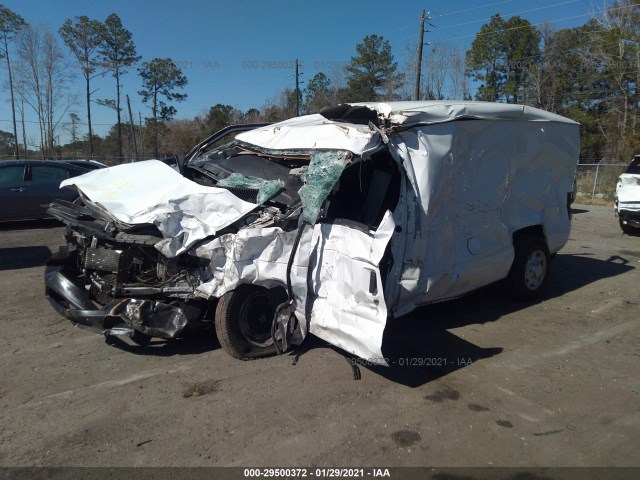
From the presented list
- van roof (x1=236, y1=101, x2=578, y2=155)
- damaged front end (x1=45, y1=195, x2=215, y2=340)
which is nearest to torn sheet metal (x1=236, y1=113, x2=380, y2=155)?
van roof (x1=236, y1=101, x2=578, y2=155)

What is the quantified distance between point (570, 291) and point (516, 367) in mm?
2775

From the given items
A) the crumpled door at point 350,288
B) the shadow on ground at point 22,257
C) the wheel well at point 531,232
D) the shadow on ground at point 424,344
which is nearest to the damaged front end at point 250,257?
the crumpled door at point 350,288

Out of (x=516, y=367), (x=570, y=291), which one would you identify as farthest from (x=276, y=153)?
(x=570, y=291)

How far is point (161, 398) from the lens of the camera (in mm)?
3650

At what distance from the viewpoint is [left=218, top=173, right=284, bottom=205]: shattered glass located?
4340 millimetres

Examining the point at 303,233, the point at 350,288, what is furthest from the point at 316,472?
the point at 303,233

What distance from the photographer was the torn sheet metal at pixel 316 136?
13.0ft

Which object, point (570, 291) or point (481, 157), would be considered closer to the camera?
point (481, 157)

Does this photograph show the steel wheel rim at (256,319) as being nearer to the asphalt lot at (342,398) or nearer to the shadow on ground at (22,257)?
the asphalt lot at (342,398)

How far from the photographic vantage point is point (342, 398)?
3.64m

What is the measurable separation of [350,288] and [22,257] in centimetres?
706

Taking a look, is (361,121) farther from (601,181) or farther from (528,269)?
(601,181)

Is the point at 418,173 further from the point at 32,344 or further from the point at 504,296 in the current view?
the point at 32,344

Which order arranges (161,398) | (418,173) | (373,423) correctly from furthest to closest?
1. (418,173)
2. (161,398)
3. (373,423)
